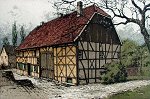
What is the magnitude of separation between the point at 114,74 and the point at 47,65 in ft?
16.2

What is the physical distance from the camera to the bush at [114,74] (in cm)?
1391

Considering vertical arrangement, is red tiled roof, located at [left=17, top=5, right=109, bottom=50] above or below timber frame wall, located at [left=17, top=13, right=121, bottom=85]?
above

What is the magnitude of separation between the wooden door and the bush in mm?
3681

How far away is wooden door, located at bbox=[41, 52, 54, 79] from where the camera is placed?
53.8ft

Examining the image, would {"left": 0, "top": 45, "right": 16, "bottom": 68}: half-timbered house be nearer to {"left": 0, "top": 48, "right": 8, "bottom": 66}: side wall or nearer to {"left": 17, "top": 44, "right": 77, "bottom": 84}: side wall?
{"left": 0, "top": 48, "right": 8, "bottom": 66}: side wall

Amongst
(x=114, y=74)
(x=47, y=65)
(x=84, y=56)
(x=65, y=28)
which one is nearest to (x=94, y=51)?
(x=84, y=56)

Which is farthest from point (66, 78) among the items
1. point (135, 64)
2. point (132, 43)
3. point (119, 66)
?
point (132, 43)

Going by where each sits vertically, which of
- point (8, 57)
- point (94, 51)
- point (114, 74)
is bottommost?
point (114, 74)

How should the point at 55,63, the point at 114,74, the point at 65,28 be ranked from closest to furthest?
the point at 114,74
the point at 55,63
the point at 65,28

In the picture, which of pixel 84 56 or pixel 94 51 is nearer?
pixel 84 56

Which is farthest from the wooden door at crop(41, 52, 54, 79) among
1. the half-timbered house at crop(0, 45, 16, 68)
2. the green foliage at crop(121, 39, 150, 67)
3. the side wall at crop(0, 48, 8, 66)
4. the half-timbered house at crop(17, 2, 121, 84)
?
the side wall at crop(0, 48, 8, 66)

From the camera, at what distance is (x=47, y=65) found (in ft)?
55.9

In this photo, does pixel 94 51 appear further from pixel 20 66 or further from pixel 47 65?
pixel 20 66

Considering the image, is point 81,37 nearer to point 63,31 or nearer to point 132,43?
point 63,31
